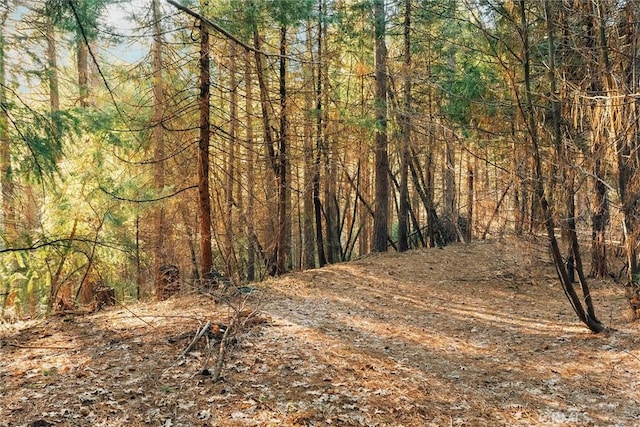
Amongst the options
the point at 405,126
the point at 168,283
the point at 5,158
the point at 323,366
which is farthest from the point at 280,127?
the point at 323,366

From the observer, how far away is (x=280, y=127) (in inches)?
395

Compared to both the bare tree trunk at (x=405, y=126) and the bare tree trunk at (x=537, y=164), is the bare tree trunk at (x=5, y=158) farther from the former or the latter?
the bare tree trunk at (x=405, y=126)

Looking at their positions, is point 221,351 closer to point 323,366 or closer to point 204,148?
point 323,366

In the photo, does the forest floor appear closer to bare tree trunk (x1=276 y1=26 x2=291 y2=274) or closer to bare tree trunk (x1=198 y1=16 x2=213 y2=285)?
bare tree trunk (x1=198 y1=16 x2=213 y2=285)

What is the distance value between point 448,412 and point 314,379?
1240 millimetres

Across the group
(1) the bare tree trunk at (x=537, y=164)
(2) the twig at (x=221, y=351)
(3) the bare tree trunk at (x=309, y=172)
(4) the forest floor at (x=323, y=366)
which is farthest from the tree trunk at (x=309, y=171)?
(1) the bare tree trunk at (x=537, y=164)

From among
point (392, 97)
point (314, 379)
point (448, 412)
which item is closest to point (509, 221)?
point (448, 412)

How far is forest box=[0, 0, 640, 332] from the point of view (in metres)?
5.09

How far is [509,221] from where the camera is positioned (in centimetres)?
598

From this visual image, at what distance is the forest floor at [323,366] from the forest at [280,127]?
849 mm

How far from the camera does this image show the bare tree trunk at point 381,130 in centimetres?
1011

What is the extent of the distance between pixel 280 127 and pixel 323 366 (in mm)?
6718

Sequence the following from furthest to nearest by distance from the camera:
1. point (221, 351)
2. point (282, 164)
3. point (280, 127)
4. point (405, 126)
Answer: point (405, 126), point (280, 127), point (282, 164), point (221, 351)

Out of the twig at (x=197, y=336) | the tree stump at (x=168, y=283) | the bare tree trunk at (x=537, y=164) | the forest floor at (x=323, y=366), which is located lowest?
the forest floor at (x=323, y=366)
